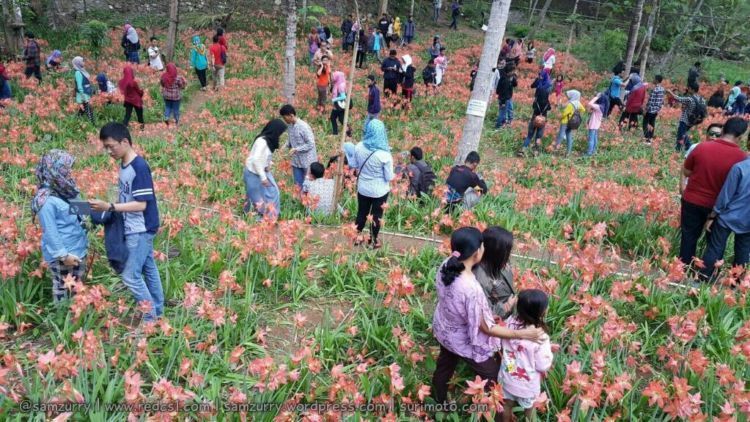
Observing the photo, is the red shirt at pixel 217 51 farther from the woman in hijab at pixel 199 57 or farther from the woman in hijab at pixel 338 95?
the woman in hijab at pixel 338 95

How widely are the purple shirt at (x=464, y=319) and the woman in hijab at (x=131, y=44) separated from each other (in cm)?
1502

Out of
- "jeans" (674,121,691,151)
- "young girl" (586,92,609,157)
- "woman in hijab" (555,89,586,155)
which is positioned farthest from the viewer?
"jeans" (674,121,691,151)

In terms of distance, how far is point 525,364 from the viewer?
2988 mm

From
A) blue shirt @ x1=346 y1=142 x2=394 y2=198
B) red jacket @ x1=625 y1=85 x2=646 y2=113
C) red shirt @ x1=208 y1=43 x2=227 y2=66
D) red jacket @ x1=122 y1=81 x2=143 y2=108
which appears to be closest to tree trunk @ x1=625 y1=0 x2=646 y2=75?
red jacket @ x1=625 y1=85 x2=646 y2=113

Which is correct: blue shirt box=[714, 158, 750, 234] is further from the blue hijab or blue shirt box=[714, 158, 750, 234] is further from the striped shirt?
the striped shirt

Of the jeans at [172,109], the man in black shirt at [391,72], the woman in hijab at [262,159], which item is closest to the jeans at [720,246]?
the woman in hijab at [262,159]

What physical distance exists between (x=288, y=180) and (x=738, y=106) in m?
12.3

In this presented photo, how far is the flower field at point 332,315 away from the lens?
117 inches

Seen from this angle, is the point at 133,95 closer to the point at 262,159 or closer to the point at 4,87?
the point at 4,87

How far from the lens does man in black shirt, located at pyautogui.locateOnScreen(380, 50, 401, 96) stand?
41.7 feet

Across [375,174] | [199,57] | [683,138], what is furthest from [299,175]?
[683,138]

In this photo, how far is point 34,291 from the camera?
12.9ft

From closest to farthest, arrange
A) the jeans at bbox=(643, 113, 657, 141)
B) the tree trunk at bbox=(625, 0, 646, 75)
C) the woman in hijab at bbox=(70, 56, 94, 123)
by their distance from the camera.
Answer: the woman in hijab at bbox=(70, 56, 94, 123)
the jeans at bbox=(643, 113, 657, 141)
the tree trunk at bbox=(625, 0, 646, 75)

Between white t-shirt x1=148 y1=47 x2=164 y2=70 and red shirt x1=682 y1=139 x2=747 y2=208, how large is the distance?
13352 millimetres
